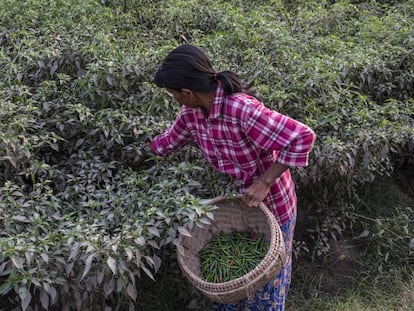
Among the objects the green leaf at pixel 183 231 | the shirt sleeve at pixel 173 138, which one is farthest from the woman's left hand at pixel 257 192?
the shirt sleeve at pixel 173 138

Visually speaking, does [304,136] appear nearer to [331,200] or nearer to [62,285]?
[62,285]

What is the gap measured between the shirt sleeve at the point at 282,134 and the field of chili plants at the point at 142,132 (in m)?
0.35

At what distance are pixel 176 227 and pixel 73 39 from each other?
1517mm

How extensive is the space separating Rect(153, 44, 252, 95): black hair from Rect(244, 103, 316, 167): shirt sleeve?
5.6 inches

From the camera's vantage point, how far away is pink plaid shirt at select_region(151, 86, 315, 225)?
79.0 inches

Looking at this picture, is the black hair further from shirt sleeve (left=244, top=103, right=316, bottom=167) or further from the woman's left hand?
the woman's left hand

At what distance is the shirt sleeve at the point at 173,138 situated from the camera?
7.73 feet

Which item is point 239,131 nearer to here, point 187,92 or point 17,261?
point 187,92

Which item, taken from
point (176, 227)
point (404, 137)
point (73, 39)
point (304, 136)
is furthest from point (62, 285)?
point (404, 137)

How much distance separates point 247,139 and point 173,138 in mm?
423

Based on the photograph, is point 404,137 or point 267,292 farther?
point 404,137

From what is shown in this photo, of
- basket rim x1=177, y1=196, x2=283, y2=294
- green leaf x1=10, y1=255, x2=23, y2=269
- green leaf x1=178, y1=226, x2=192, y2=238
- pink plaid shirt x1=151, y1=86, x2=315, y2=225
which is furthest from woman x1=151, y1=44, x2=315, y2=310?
green leaf x1=10, y1=255, x2=23, y2=269

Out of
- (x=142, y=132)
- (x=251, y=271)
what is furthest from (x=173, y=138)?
(x=251, y=271)

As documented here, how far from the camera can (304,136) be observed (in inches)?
78.7
